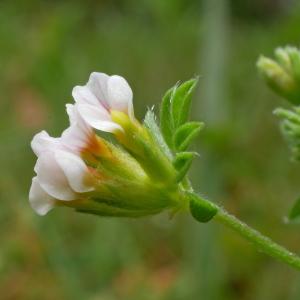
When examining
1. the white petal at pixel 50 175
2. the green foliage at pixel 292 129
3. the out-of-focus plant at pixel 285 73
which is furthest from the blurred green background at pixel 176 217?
the white petal at pixel 50 175

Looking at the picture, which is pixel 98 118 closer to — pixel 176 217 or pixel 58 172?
pixel 58 172

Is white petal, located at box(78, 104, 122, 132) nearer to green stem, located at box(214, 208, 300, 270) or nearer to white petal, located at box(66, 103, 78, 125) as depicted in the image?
white petal, located at box(66, 103, 78, 125)

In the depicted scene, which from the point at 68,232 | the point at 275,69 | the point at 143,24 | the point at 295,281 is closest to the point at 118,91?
the point at 275,69

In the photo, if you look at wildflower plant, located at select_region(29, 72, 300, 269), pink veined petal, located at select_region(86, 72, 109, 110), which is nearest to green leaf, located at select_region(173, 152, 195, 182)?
wildflower plant, located at select_region(29, 72, 300, 269)

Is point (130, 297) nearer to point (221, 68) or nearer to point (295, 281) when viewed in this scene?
point (295, 281)

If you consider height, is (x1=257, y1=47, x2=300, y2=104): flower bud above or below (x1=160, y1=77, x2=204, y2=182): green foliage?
below
